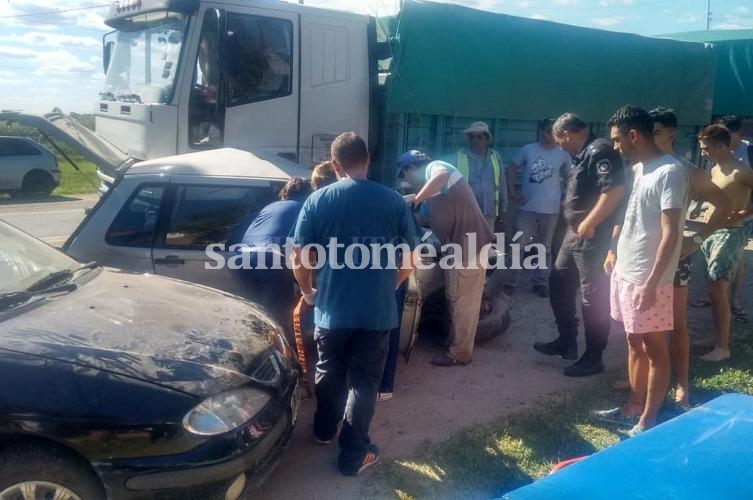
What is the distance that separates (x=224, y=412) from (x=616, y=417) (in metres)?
2.56

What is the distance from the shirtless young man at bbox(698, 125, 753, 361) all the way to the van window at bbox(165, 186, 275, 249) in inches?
131

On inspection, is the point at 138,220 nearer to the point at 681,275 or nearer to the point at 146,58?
the point at 146,58

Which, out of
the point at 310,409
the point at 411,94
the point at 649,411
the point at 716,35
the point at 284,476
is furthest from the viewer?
the point at 716,35

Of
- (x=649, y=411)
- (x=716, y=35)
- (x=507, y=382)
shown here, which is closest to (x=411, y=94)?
(x=507, y=382)

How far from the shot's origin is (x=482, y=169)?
6.59 metres

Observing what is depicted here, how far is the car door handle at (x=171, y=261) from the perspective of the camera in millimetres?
4535

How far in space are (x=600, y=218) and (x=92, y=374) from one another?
10.8 ft

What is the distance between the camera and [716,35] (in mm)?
14195

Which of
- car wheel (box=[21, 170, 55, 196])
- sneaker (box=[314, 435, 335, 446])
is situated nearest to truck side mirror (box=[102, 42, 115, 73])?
sneaker (box=[314, 435, 335, 446])

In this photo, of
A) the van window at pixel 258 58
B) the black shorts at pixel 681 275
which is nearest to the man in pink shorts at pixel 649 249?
the black shorts at pixel 681 275

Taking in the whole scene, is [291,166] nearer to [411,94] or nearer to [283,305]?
[283,305]

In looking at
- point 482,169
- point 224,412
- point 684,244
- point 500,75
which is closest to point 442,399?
point 684,244

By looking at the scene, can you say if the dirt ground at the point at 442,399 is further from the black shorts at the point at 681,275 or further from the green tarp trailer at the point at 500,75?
the green tarp trailer at the point at 500,75

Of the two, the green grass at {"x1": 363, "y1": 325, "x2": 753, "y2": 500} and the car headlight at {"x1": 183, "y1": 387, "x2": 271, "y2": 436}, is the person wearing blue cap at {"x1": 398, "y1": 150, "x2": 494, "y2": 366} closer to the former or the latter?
the green grass at {"x1": 363, "y1": 325, "x2": 753, "y2": 500}
